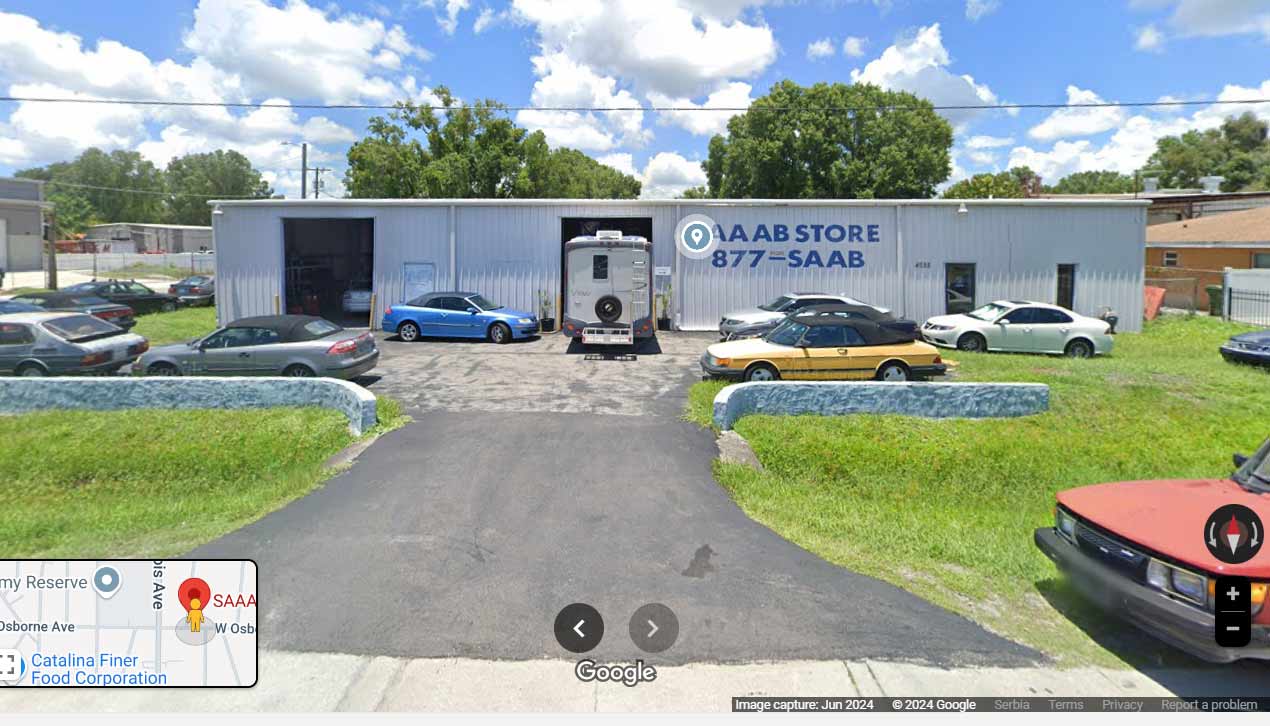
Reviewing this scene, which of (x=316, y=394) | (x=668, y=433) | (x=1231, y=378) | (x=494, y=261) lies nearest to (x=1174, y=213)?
(x=1231, y=378)

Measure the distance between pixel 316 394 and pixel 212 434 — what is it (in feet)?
5.16

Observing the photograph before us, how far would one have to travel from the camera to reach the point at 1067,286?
2338 cm

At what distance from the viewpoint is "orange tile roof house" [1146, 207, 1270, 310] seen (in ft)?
102

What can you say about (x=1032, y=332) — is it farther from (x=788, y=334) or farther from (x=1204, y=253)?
(x=1204, y=253)

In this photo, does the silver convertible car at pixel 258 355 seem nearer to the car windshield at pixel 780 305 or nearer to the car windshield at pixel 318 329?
the car windshield at pixel 318 329

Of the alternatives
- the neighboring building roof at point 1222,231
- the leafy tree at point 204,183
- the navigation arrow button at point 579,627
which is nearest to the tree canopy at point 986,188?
the neighboring building roof at point 1222,231

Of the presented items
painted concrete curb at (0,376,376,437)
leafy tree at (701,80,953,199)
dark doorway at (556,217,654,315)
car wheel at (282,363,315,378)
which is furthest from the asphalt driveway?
leafy tree at (701,80,953,199)

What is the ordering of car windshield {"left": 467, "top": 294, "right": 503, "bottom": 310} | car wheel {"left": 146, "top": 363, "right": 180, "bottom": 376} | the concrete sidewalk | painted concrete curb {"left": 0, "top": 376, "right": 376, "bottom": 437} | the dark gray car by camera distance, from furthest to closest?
car windshield {"left": 467, "top": 294, "right": 503, "bottom": 310} < the dark gray car < car wheel {"left": 146, "top": 363, "right": 180, "bottom": 376} < painted concrete curb {"left": 0, "top": 376, "right": 376, "bottom": 437} < the concrete sidewalk

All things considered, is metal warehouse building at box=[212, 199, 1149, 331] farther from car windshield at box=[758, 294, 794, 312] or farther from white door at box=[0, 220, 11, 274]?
white door at box=[0, 220, 11, 274]

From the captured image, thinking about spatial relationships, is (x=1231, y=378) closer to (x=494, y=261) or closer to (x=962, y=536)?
(x=962, y=536)

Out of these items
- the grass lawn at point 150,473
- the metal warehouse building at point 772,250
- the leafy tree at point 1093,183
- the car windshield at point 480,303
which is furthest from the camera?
the leafy tree at point 1093,183

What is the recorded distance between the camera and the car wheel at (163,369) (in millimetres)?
13695

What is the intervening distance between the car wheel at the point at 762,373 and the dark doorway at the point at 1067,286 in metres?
14.9

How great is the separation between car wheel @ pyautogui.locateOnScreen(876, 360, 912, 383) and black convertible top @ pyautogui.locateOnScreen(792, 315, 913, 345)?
42cm
